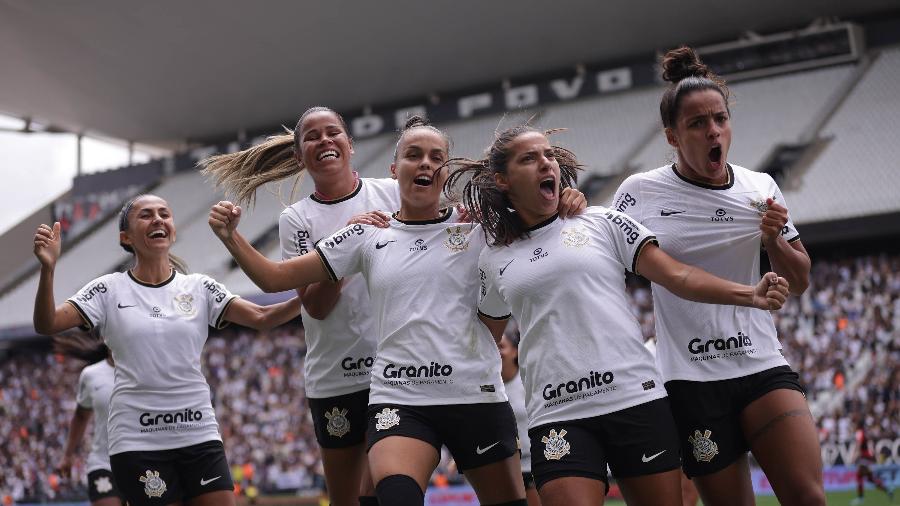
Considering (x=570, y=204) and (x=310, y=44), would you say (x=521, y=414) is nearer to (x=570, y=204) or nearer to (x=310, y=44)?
(x=570, y=204)

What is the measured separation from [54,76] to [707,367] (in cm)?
3121

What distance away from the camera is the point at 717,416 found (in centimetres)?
522

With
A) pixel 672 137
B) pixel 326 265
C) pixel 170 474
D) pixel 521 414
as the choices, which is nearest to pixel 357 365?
pixel 326 265

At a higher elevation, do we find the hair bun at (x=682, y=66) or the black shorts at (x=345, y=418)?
the hair bun at (x=682, y=66)

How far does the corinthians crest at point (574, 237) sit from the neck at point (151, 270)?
3395 mm

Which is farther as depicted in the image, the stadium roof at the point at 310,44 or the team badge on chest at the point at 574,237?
the stadium roof at the point at 310,44

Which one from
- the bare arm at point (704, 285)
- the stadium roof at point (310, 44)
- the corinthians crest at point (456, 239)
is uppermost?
the stadium roof at point (310, 44)

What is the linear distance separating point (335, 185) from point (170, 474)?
2121mm

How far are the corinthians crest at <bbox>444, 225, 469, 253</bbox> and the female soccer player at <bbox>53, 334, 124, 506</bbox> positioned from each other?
5.73 m

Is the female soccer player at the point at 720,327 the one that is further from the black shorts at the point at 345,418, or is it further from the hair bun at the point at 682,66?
the black shorts at the point at 345,418

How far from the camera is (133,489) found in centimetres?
682

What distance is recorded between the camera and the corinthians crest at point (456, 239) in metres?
5.65

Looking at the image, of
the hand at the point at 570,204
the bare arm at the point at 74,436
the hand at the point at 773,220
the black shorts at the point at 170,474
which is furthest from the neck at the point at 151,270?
the hand at the point at 773,220

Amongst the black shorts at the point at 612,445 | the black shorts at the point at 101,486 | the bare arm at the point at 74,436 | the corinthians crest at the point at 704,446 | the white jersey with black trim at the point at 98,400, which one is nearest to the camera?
the black shorts at the point at 612,445
